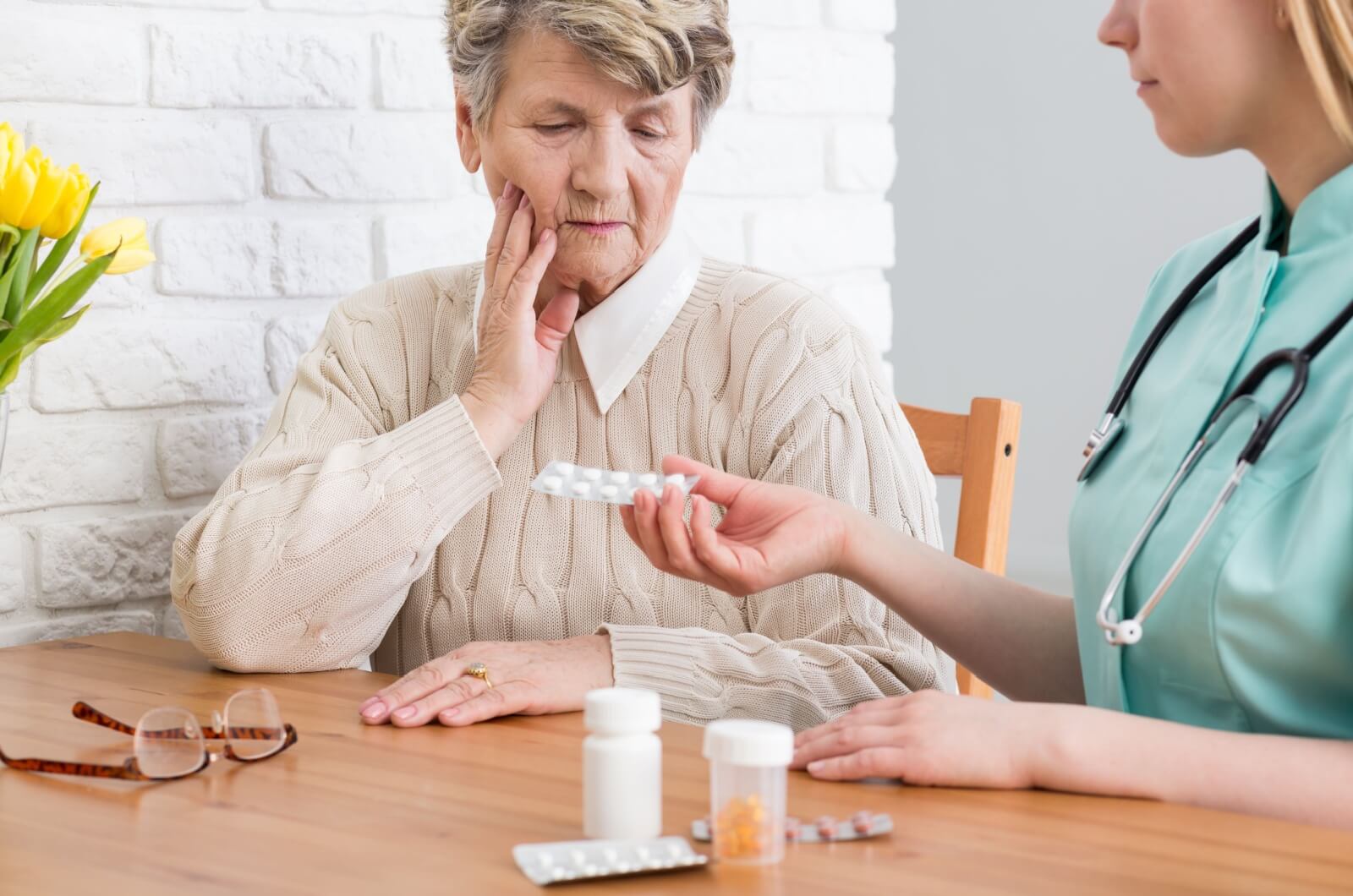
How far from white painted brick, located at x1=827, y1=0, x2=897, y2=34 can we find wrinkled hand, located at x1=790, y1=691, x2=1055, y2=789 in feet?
4.77

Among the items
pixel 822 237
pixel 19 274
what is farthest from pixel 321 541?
pixel 822 237

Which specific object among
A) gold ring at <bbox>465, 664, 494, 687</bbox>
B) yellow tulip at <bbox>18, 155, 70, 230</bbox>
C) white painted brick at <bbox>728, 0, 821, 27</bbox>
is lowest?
gold ring at <bbox>465, 664, 494, 687</bbox>

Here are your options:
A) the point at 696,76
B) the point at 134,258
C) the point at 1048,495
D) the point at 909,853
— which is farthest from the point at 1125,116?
the point at 909,853

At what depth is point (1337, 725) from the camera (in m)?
1.10

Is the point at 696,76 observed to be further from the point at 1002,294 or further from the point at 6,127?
Answer: the point at 1002,294

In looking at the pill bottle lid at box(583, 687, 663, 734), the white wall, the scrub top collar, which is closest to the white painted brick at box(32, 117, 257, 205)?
the pill bottle lid at box(583, 687, 663, 734)

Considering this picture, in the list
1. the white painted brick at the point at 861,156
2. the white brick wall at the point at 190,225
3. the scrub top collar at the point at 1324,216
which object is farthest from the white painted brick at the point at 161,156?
the scrub top collar at the point at 1324,216

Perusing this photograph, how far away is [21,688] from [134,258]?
0.42m

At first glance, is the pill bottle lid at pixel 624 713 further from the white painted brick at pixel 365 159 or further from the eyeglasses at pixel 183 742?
the white painted brick at pixel 365 159

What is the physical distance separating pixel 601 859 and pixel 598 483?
1.25ft

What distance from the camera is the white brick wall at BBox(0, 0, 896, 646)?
172cm

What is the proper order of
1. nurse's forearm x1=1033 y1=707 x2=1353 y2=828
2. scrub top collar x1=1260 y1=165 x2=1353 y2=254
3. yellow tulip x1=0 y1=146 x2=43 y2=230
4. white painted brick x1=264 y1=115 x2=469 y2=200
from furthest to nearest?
white painted brick x1=264 y1=115 x2=469 y2=200, yellow tulip x1=0 y1=146 x2=43 y2=230, scrub top collar x1=1260 y1=165 x2=1353 y2=254, nurse's forearm x1=1033 y1=707 x2=1353 y2=828

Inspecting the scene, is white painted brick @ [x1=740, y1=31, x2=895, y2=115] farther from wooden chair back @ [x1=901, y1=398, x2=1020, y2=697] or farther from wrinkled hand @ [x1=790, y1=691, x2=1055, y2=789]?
wrinkled hand @ [x1=790, y1=691, x2=1055, y2=789]

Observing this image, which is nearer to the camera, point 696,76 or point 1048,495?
point 696,76
